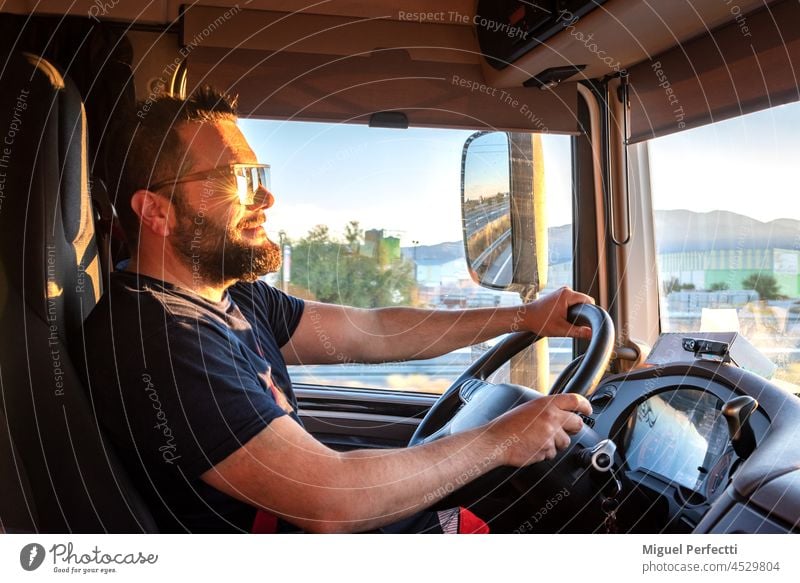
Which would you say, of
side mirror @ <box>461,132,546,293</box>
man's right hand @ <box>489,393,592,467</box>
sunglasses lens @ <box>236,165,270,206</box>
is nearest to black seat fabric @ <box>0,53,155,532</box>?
sunglasses lens @ <box>236,165,270,206</box>

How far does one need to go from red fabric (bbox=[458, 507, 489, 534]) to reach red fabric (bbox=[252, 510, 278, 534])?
0.93 feet

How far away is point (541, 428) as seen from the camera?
0.92 meters

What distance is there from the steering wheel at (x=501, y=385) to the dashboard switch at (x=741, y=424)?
A: 0.19 m

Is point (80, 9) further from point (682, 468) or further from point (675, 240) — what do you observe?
point (682, 468)

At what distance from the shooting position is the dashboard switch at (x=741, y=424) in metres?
0.87

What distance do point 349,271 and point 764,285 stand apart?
82 centimetres

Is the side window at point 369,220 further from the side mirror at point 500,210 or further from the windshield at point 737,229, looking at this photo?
the windshield at point 737,229

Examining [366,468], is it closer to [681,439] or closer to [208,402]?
[208,402]

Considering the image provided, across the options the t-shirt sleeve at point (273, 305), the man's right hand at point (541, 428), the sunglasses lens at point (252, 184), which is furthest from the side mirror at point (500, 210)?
the man's right hand at point (541, 428)

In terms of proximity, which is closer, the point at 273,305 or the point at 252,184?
the point at 252,184

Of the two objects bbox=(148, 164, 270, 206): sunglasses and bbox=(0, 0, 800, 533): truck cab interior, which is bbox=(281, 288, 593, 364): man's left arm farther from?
bbox=(148, 164, 270, 206): sunglasses

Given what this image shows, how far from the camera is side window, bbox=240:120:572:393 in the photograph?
1.63 m

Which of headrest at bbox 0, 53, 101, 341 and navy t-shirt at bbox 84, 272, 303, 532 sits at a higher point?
headrest at bbox 0, 53, 101, 341

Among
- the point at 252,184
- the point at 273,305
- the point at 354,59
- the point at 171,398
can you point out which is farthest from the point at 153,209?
the point at 354,59
